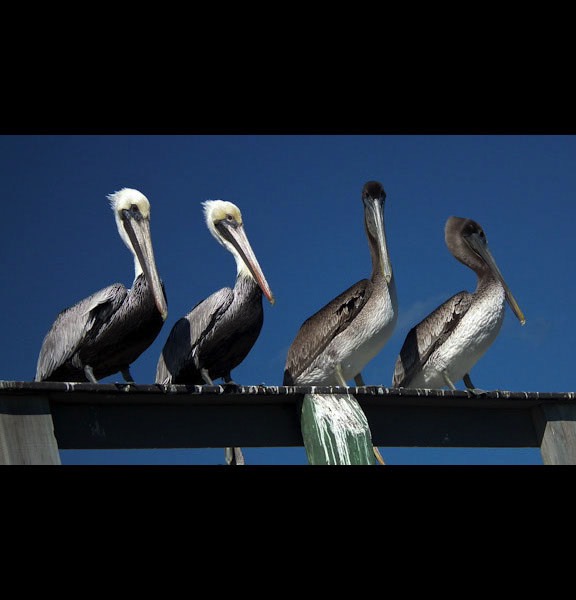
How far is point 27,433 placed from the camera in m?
4.11

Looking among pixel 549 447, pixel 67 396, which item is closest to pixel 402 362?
pixel 549 447

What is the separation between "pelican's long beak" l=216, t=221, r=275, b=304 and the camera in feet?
27.5

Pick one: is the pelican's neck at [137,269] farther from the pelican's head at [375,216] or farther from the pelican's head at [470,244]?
the pelican's head at [470,244]

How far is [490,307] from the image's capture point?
9.16 meters

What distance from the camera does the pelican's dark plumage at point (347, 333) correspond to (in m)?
8.70

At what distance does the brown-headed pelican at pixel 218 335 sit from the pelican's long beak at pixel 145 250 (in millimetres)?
553

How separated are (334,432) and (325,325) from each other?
4192 millimetres

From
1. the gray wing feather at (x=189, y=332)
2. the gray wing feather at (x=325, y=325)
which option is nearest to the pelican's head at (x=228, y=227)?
the gray wing feather at (x=189, y=332)

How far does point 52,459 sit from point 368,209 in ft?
19.9

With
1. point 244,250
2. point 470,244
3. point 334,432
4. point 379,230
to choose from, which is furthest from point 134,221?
point 334,432

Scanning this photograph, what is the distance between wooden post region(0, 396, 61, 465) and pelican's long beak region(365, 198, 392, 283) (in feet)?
16.9

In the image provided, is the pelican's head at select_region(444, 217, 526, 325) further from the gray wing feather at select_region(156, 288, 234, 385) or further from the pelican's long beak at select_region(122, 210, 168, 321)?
the pelican's long beak at select_region(122, 210, 168, 321)
